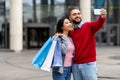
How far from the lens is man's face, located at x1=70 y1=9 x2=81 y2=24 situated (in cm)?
548

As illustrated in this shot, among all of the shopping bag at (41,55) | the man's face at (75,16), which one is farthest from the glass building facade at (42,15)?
the man's face at (75,16)

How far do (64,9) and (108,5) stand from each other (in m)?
4.89

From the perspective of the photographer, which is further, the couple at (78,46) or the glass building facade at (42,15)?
the glass building facade at (42,15)

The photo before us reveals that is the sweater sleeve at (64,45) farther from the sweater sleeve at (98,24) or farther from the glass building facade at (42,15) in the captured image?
the glass building facade at (42,15)

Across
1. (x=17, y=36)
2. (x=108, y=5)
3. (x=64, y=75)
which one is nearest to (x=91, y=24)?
(x=64, y=75)

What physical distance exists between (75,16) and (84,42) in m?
0.41

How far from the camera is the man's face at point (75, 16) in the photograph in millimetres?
5484

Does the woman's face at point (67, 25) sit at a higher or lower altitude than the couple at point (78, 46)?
higher

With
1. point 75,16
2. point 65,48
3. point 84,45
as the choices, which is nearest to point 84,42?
point 84,45

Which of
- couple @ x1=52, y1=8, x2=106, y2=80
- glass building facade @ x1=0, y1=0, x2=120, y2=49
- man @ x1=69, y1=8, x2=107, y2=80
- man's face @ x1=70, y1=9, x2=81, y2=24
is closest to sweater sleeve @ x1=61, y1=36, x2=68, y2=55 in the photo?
couple @ x1=52, y1=8, x2=106, y2=80

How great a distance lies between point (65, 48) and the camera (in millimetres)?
5551

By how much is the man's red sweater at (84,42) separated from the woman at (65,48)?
0.07 meters

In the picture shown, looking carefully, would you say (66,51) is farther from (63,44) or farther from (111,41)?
(111,41)

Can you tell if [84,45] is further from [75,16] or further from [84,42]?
[75,16]
